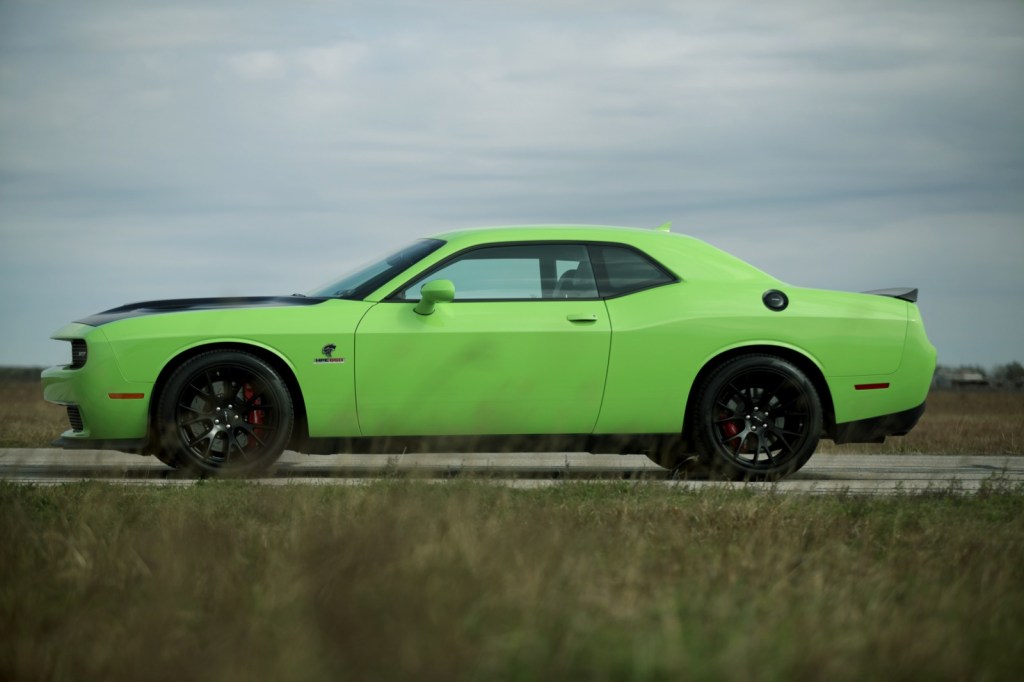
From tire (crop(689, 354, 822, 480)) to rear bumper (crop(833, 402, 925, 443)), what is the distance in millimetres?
232

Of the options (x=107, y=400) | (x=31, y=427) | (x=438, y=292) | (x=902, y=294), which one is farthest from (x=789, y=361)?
(x=31, y=427)

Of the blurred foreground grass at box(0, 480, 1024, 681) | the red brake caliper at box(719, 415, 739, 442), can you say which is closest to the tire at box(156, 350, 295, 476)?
the blurred foreground grass at box(0, 480, 1024, 681)

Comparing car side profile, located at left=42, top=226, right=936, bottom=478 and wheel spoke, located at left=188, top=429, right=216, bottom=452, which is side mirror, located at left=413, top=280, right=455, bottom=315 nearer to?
car side profile, located at left=42, top=226, right=936, bottom=478

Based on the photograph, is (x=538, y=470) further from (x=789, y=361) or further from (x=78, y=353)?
(x=78, y=353)

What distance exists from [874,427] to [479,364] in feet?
8.73

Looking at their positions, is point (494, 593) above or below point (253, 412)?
below

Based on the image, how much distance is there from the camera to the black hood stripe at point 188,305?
766 cm

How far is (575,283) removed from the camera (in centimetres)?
772

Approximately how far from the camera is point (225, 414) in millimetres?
7488

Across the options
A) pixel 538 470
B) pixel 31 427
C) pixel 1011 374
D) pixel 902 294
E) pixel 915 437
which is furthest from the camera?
pixel 1011 374

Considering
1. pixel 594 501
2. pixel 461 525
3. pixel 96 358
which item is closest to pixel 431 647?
pixel 461 525

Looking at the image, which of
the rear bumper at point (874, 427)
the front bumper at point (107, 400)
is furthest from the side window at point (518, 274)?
the rear bumper at point (874, 427)

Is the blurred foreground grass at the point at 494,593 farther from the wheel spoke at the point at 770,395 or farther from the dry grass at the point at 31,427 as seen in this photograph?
the dry grass at the point at 31,427

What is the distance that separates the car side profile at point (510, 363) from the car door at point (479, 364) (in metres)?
0.01
